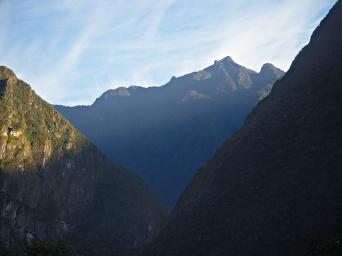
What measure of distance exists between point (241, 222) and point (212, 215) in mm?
14173

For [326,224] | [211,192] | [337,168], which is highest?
[211,192]

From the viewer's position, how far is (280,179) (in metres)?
132

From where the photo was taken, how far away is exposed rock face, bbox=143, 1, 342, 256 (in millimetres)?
111188

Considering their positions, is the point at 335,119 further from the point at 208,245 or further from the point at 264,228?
the point at 208,245

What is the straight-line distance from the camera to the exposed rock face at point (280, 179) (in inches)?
4377

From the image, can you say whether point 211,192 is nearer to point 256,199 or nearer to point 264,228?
point 256,199

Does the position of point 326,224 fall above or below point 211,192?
below

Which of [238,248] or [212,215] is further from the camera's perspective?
[212,215]

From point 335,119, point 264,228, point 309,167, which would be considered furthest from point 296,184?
point 335,119

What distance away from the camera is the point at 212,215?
454ft

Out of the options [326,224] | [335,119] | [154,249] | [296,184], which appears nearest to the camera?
[326,224]

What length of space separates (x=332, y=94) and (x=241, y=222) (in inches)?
1900

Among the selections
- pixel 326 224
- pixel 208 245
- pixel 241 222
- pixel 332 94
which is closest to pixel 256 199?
pixel 241 222

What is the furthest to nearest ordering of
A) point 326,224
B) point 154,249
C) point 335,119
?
point 154,249 → point 335,119 → point 326,224
